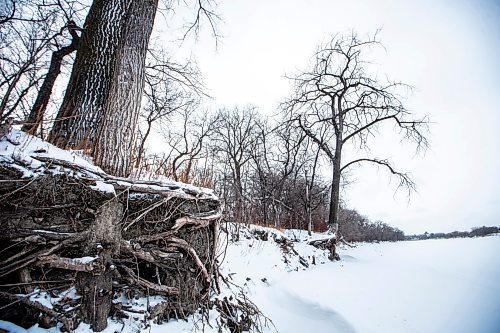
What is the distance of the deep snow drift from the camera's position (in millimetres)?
3713

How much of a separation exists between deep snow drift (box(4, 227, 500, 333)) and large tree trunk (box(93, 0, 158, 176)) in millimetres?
1837

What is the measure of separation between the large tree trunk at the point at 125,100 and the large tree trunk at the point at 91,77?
121 mm

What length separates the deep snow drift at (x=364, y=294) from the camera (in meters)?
3.71

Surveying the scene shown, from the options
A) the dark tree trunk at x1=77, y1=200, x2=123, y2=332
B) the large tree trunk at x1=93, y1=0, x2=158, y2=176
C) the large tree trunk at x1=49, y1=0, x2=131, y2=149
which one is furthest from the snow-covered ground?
the large tree trunk at x1=49, y1=0, x2=131, y2=149

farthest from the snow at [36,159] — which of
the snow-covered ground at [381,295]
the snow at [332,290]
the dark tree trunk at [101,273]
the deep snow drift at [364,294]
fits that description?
the snow-covered ground at [381,295]

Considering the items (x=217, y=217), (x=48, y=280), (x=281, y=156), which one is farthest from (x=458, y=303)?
(x=281, y=156)

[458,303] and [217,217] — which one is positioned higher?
[217,217]

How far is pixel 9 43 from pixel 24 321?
285 inches

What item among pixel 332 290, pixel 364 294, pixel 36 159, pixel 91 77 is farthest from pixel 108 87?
pixel 364 294

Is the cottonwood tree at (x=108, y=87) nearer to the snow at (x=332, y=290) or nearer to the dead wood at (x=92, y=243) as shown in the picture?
the snow at (x=332, y=290)

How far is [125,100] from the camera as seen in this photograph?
3287mm

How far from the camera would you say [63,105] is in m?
3.21

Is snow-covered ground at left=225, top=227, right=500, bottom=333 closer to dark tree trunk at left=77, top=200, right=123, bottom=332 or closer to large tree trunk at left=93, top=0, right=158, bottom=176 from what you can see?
dark tree trunk at left=77, top=200, right=123, bottom=332

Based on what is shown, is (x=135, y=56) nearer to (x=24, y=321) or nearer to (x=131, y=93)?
(x=131, y=93)
